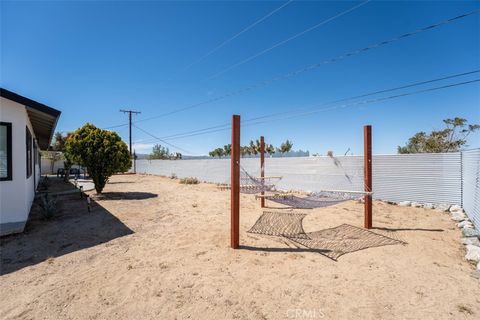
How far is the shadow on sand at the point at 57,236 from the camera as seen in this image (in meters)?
3.85

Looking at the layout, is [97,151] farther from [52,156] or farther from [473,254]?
[52,156]

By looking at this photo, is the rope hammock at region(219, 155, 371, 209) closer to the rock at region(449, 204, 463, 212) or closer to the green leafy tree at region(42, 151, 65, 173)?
the rock at region(449, 204, 463, 212)

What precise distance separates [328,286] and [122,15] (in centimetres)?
942

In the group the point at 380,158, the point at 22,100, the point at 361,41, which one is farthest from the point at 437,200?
the point at 22,100

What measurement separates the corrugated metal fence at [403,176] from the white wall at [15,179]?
31.2 feet

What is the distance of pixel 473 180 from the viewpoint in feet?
18.4

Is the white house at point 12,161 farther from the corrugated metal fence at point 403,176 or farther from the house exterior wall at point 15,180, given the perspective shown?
the corrugated metal fence at point 403,176

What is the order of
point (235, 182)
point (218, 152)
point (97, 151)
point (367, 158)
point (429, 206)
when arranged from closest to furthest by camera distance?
point (235, 182), point (367, 158), point (429, 206), point (97, 151), point (218, 152)

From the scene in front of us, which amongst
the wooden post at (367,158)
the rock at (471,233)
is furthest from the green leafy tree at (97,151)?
the rock at (471,233)

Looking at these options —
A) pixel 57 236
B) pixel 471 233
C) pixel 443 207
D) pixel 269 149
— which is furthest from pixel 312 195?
pixel 269 149

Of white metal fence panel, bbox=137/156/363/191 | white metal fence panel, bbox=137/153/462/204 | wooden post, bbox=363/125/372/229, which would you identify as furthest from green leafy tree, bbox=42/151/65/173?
wooden post, bbox=363/125/372/229

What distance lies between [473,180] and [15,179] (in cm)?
1014

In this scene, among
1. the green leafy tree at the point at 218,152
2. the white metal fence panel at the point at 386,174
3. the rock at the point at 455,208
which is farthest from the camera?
the green leafy tree at the point at 218,152

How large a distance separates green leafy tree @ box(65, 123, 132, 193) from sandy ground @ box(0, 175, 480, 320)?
4.29 meters
